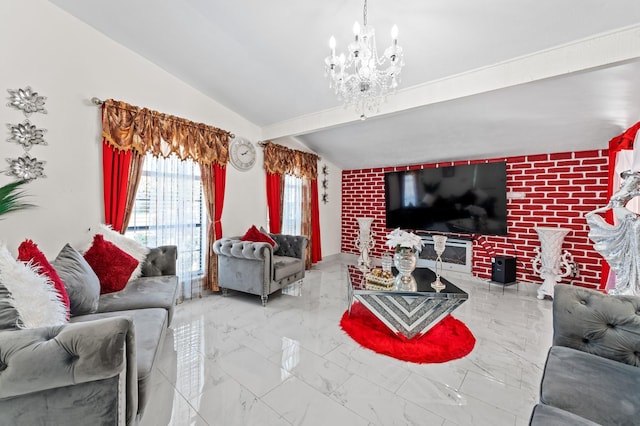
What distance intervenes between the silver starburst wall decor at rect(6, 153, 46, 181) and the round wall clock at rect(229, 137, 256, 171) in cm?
195

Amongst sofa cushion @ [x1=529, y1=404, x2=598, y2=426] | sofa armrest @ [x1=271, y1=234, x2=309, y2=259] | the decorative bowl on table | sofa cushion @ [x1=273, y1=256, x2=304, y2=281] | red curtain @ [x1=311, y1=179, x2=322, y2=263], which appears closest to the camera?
sofa cushion @ [x1=529, y1=404, x2=598, y2=426]

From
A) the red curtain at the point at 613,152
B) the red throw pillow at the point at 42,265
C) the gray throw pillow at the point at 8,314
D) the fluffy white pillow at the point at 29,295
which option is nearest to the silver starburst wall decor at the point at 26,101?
the red throw pillow at the point at 42,265

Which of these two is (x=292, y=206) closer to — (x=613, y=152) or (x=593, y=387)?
(x=593, y=387)

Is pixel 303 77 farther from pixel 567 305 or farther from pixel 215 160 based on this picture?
pixel 567 305

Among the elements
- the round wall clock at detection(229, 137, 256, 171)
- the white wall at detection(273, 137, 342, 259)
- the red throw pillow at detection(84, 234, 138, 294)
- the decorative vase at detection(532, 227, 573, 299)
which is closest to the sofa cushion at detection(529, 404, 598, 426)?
the red throw pillow at detection(84, 234, 138, 294)

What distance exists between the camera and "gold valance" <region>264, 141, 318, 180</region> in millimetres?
4266

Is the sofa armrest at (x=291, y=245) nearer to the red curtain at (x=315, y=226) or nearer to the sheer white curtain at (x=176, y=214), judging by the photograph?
the sheer white curtain at (x=176, y=214)

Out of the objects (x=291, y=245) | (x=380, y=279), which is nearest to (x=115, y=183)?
(x=291, y=245)

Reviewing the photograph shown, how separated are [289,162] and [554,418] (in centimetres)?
423

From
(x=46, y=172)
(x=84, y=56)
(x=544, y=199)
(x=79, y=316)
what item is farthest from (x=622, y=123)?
(x=46, y=172)

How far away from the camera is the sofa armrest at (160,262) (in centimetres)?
269

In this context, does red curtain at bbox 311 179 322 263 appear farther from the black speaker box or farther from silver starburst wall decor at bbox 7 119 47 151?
silver starburst wall decor at bbox 7 119 47 151

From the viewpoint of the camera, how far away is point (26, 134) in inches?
88.2

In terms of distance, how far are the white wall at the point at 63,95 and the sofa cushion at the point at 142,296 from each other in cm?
81
